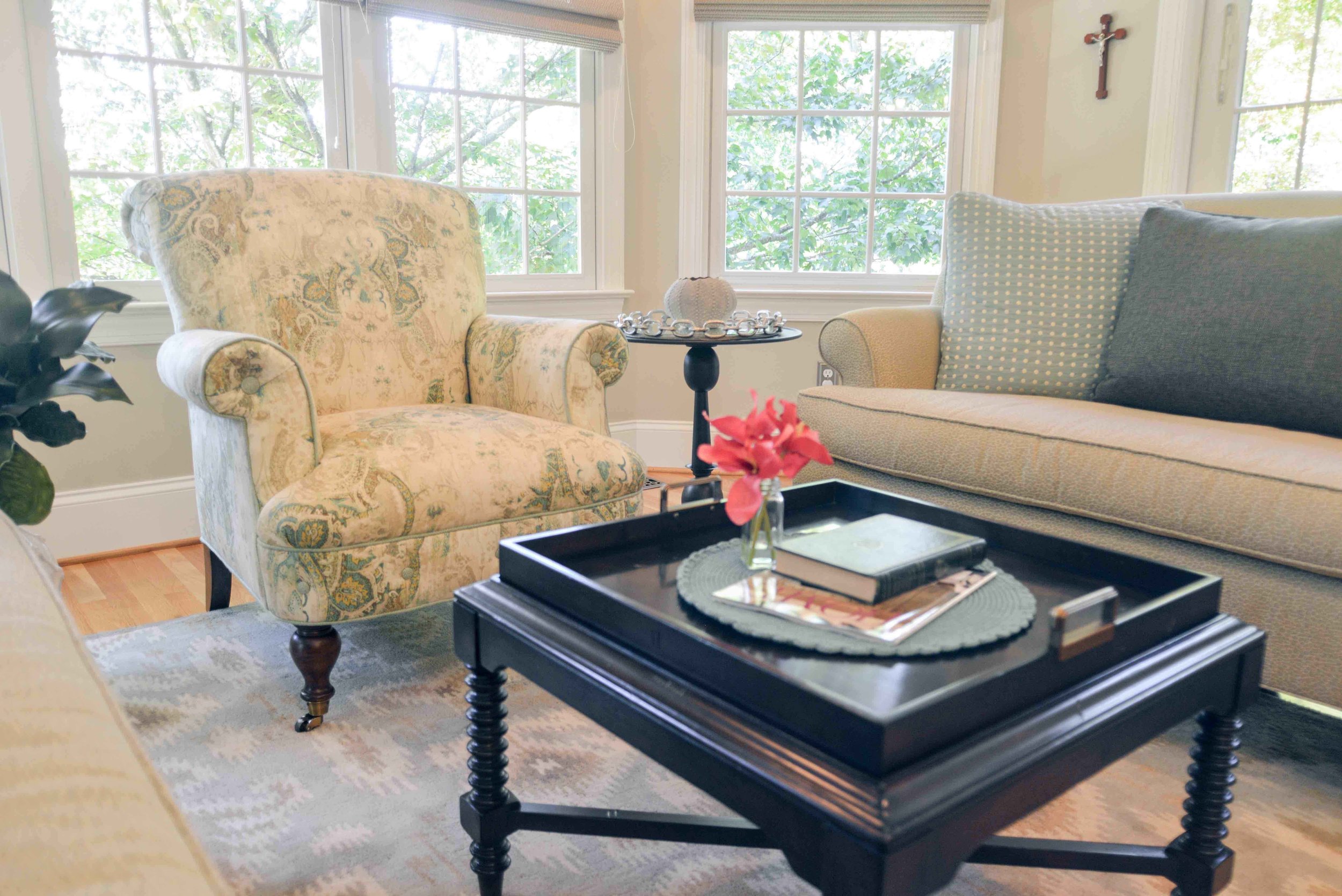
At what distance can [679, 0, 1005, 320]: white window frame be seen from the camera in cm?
340

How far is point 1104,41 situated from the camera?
3195mm

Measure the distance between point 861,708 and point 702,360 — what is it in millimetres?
1963

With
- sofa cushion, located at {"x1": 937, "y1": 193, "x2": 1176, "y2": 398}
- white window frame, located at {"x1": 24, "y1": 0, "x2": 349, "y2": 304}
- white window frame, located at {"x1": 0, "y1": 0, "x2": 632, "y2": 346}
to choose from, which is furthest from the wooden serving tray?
white window frame, located at {"x1": 0, "y1": 0, "x2": 632, "y2": 346}

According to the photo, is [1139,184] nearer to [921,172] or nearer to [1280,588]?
[921,172]

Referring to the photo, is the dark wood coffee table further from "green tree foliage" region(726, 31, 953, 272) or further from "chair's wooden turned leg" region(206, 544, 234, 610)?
"green tree foliage" region(726, 31, 953, 272)

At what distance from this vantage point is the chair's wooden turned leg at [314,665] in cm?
161

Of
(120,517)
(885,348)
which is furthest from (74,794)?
(120,517)

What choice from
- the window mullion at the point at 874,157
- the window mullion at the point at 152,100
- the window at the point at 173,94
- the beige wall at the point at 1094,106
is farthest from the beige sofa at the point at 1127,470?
the window mullion at the point at 152,100

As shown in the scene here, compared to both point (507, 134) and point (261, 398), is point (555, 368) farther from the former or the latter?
point (507, 134)

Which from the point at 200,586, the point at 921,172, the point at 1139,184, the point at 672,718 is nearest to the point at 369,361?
the point at 200,586

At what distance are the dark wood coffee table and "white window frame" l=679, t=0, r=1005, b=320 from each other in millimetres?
2354

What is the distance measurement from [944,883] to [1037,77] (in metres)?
3.34

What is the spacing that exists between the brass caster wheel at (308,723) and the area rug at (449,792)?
17 millimetres

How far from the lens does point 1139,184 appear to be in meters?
3.19
